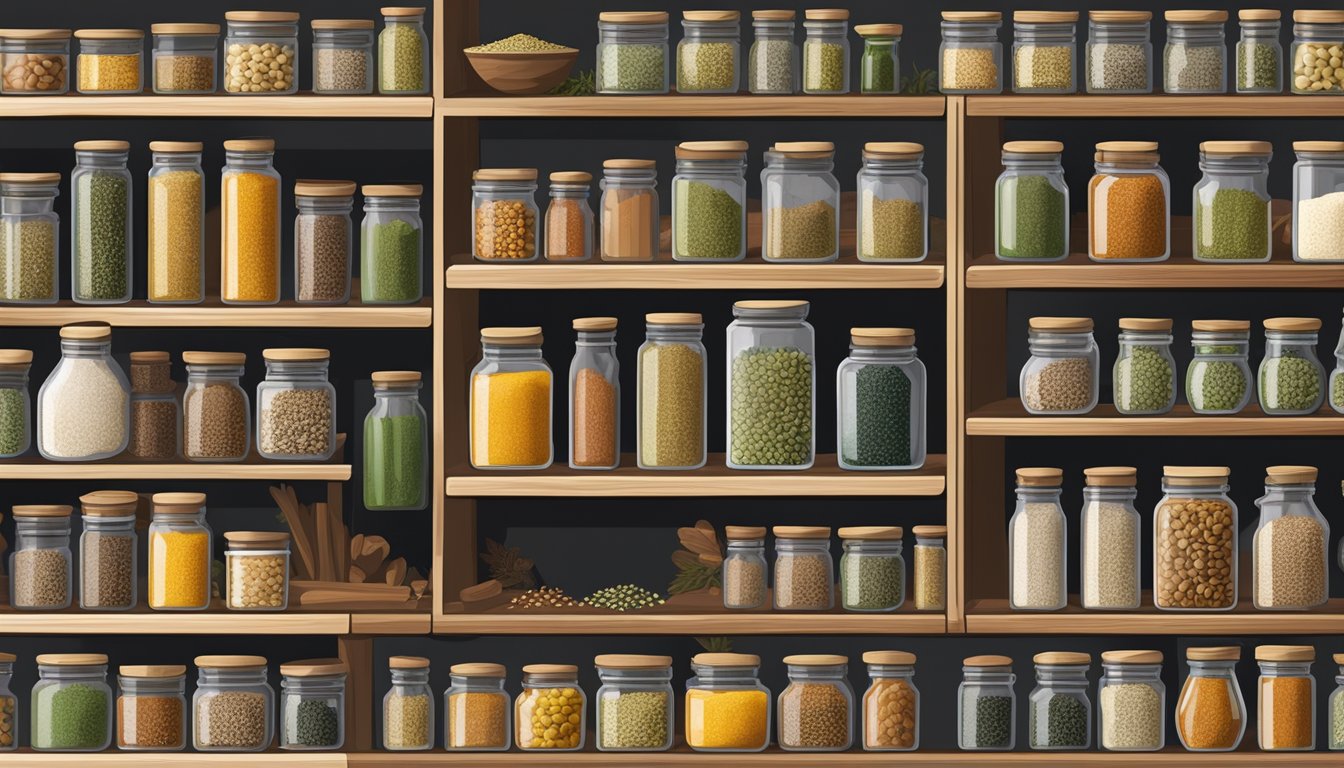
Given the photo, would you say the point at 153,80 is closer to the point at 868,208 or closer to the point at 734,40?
the point at 734,40

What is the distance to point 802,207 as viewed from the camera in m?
3.15

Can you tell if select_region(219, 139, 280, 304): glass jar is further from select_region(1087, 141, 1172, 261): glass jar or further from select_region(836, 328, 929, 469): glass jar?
select_region(1087, 141, 1172, 261): glass jar

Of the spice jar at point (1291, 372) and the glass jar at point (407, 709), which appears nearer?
the spice jar at point (1291, 372)

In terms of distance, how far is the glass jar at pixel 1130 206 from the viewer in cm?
312

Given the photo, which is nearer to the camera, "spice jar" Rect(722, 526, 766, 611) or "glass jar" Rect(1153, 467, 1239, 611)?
"glass jar" Rect(1153, 467, 1239, 611)

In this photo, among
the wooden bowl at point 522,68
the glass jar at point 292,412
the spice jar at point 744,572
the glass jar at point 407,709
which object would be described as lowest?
the glass jar at point 407,709

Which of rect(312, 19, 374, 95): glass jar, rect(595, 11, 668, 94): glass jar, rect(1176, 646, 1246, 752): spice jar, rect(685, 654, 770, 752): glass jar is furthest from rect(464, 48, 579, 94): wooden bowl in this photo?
rect(1176, 646, 1246, 752): spice jar

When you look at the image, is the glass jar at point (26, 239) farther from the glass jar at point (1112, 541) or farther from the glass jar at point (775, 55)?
the glass jar at point (1112, 541)

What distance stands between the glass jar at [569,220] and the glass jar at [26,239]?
0.79m

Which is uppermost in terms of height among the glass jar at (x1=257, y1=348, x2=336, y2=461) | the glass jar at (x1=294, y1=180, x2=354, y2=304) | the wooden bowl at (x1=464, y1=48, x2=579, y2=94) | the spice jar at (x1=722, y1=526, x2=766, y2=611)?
the wooden bowl at (x1=464, y1=48, x2=579, y2=94)

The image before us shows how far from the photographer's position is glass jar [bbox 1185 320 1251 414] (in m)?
3.13

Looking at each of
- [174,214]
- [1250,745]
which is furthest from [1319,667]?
[174,214]

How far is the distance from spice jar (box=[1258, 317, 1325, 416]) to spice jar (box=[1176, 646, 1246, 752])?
40cm

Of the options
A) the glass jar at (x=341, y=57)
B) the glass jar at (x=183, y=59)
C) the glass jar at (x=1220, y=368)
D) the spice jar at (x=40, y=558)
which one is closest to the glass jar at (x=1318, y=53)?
the glass jar at (x=1220, y=368)
